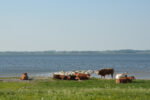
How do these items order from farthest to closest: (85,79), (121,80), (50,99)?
(85,79) < (121,80) < (50,99)

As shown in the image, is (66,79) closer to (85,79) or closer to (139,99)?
(85,79)

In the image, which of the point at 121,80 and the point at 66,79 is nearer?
the point at 121,80

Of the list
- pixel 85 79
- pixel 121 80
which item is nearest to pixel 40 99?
pixel 121 80

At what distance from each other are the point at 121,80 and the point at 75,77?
20.3ft

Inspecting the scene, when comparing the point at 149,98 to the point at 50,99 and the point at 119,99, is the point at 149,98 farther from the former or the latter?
the point at 50,99

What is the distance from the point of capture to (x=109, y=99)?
12.6 metres

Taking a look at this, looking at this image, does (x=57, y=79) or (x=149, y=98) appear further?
(x=57, y=79)

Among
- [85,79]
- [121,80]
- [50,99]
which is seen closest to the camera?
[50,99]

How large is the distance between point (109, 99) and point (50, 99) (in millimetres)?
2165

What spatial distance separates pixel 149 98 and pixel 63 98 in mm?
3148

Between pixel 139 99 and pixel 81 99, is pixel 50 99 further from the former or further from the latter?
pixel 139 99

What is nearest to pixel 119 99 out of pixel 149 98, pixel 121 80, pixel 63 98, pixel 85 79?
pixel 149 98

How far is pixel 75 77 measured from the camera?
35406 millimetres

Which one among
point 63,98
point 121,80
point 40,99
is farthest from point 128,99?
point 121,80
